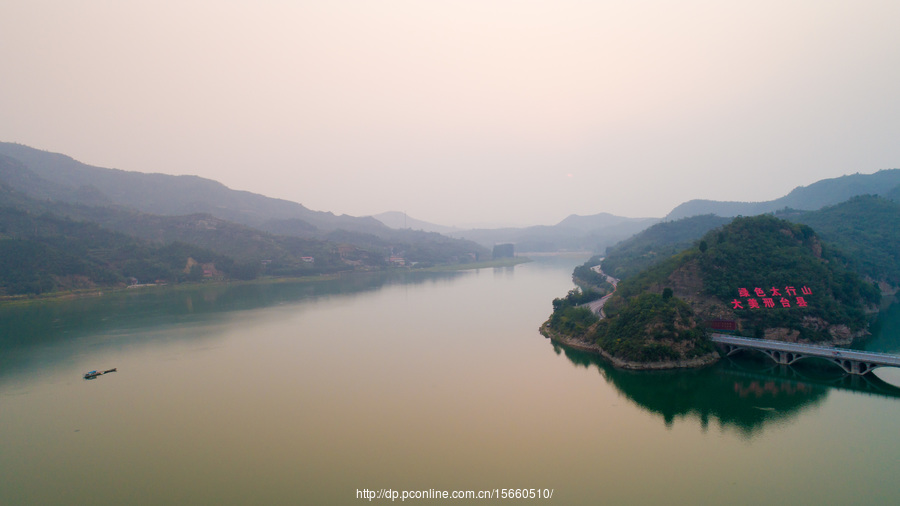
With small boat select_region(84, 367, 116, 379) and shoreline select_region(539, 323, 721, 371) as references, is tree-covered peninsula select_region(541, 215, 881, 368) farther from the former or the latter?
small boat select_region(84, 367, 116, 379)

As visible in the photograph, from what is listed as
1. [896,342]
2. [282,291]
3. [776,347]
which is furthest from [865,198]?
[282,291]

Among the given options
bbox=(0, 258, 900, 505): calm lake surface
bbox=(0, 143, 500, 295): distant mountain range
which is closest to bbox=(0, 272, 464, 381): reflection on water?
bbox=(0, 258, 900, 505): calm lake surface

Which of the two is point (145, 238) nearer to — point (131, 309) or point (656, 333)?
point (131, 309)

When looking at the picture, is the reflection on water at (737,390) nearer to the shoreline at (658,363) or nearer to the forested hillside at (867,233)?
the shoreline at (658,363)

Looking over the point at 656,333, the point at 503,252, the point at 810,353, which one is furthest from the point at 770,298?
the point at 503,252

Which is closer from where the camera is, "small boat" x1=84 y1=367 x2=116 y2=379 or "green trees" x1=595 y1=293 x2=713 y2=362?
"green trees" x1=595 y1=293 x2=713 y2=362
